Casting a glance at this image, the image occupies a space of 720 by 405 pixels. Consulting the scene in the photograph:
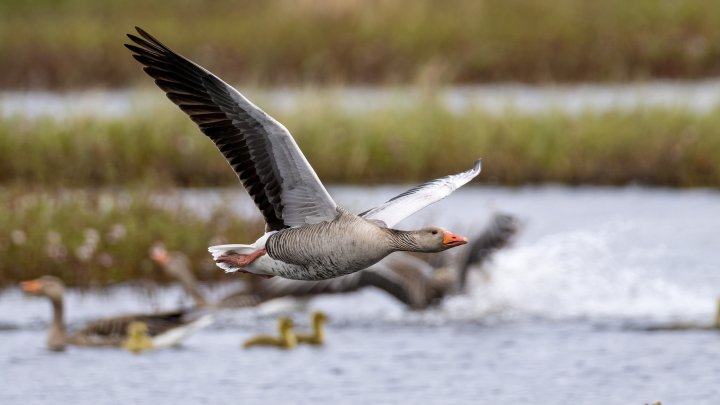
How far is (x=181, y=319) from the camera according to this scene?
13133mm

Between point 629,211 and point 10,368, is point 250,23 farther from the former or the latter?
point 10,368

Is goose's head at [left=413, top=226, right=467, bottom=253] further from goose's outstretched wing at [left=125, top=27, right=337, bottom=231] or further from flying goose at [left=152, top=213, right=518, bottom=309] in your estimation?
flying goose at [left=152, top=213, right=518, bottom=309]

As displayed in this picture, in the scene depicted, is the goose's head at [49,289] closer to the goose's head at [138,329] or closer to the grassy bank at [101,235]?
the goose's head at [138,329]

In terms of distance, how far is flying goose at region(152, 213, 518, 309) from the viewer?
14.1m

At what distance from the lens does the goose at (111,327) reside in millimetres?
13070

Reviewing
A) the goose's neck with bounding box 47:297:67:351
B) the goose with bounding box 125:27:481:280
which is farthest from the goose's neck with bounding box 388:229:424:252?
the goose's neck with bounding box 47:297:67:351

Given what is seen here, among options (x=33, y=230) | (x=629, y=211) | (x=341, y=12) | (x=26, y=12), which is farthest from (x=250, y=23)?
(x=33, y=230)

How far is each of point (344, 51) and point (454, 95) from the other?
5783 millimetres

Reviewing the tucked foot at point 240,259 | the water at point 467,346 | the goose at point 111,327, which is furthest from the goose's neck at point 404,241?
the goose at point 111,327

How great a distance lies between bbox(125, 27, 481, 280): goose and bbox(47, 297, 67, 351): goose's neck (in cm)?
442

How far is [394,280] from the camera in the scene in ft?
46.8

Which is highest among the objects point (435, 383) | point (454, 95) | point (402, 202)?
point (454, 95)

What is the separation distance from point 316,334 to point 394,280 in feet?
4.28

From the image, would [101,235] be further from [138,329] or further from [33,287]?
[138,329]
